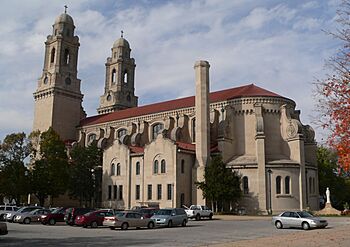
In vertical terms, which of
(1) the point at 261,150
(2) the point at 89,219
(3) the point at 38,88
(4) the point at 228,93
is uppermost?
→ (3) the point at 38,88

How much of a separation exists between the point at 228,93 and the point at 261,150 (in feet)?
42.3

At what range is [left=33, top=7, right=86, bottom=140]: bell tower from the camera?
7788cm

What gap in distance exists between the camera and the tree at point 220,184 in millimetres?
50281

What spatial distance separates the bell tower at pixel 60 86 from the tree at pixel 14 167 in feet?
63.4

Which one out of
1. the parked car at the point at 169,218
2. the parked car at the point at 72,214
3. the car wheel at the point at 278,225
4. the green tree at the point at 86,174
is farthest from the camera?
the green tree at the point at 86,174

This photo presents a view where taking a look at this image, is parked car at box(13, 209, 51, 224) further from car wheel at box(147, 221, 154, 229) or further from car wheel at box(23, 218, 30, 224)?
car wheel at box(147, 221, 154, 229)

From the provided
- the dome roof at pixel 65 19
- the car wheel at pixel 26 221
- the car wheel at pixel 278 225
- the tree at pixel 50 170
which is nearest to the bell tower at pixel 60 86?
the dome roof at pixel 65 19

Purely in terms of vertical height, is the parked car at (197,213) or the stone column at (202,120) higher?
the stone column at (202,120)

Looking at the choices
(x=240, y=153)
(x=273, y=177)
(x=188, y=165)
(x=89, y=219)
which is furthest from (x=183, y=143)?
(x=89, y=219)

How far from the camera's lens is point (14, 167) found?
56125mm

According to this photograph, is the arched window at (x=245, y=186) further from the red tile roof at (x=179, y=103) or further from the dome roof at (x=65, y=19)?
the dome roof at (x=65, y=19)

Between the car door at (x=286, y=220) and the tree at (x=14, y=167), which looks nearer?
the car door at (x=286, y=220)

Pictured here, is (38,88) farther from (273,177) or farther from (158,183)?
(273,177)

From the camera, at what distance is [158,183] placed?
5588 cm
